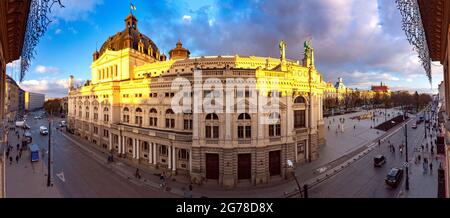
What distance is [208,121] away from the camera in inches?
977

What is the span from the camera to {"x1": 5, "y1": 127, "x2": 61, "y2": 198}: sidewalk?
2097 centimetres

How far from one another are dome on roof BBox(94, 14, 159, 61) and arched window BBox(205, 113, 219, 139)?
29799 mm

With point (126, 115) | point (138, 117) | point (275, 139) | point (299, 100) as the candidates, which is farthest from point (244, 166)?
point (126, 115)

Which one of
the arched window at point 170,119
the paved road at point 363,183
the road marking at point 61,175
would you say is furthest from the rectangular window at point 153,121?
the paved road at point 363,183

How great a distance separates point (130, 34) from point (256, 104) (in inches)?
1401

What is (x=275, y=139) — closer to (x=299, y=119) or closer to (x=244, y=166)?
(x=244, y=166)

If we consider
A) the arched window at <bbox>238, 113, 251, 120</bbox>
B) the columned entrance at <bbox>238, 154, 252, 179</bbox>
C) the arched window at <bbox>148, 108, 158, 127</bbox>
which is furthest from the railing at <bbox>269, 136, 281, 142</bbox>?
the arched window at <bbox>148, 108, 158, 127</bbox>

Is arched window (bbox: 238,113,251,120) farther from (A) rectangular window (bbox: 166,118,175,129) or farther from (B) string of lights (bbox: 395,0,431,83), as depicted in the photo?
(B) string of lights (bbox: 395,0,431,83)

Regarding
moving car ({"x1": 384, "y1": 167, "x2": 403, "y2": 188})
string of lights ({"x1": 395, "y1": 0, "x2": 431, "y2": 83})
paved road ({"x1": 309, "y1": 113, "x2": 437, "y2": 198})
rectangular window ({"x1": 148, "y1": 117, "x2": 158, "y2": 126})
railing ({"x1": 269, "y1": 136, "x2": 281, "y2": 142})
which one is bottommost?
paved road ({"x1": 309, "y1": 113, "x2": 437, "y2": 198})

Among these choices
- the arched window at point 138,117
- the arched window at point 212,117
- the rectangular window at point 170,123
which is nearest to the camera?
the arched window at point 212,117

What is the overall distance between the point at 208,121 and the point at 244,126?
375 centimetres

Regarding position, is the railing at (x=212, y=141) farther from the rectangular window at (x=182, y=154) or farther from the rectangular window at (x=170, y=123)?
the rectangular window at (x=170, y=123)

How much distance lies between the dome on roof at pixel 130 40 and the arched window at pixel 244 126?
104ft

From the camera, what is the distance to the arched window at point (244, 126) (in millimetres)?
24750
